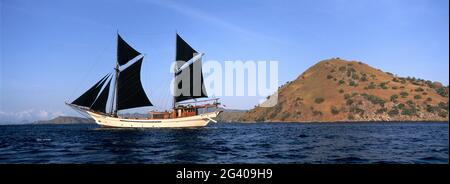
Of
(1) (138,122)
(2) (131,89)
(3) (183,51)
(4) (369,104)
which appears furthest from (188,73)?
(4) (369,104)

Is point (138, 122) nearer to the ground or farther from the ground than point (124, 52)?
nearer to the ground

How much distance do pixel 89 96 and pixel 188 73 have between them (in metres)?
20.7

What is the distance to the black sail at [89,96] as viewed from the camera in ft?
236

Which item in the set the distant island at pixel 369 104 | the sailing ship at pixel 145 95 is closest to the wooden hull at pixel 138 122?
the sailing ship at pixel 145 95

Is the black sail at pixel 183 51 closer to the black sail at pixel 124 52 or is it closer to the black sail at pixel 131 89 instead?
the black sail at pixel 131 89

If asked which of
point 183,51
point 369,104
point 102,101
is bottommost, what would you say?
point 102,101

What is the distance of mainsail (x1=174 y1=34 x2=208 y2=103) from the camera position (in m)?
79.6

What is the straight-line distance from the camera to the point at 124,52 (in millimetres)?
78625

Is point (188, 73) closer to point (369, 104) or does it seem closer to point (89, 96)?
point (89, 96)

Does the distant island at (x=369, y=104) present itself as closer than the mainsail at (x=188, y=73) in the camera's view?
No
